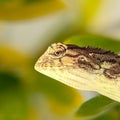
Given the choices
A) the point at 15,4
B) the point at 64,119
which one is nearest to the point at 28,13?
the point at 15,4

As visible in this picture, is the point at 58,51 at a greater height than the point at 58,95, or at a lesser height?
greater

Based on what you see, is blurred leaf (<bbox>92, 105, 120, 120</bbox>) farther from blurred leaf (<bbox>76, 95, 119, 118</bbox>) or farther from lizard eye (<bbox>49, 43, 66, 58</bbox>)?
lizard eye (<bbox>49, 43, 66, 58</bbox>)

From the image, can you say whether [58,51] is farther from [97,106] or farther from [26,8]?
[26,8]

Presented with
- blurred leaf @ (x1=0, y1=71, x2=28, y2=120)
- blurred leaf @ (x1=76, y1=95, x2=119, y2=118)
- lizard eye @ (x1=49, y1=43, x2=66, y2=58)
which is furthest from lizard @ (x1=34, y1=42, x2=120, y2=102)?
blurred leaf @ (x1=0, y1=71, x2=28, y2=120)

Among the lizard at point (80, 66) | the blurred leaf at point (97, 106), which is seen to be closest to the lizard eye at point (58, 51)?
the lizard at point (80, 66)

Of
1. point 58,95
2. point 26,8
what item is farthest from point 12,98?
point 26,8

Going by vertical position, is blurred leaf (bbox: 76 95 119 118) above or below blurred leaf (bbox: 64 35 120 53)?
below

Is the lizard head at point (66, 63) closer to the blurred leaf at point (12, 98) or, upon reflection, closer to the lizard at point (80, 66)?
the lizard at point (80, 66)
